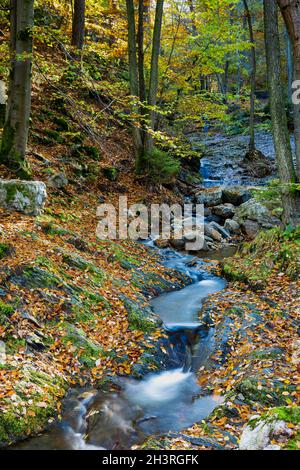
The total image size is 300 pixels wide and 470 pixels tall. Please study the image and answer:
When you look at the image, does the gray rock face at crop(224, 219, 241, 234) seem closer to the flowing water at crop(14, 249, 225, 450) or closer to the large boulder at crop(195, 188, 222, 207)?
the large boulder at crop(195, 188, 222, 207)

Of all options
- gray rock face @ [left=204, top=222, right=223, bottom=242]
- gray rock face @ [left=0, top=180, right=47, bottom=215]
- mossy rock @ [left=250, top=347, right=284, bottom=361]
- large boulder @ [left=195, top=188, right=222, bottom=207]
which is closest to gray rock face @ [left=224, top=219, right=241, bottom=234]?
gray rock face @ [left=204, top=222, right=223, bottom=242]

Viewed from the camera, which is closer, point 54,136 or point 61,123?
point 54,136

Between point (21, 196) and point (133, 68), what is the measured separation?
7801 mm

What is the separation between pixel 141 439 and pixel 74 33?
47.1 ft

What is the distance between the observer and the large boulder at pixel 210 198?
15320 millimetres

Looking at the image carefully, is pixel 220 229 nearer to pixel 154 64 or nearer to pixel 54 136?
pixel 154 64

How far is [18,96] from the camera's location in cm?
848

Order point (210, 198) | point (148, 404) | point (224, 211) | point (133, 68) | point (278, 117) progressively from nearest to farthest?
point (148, 404) < point (278, 117) < point (133, 68) < point (224, 211) < point (210, 198)

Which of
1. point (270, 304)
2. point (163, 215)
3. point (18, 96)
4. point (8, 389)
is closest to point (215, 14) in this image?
point (163, 215)

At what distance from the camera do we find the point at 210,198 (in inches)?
609

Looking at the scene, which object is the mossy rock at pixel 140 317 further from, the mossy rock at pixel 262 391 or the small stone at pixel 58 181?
the small stone at pixel 58 181

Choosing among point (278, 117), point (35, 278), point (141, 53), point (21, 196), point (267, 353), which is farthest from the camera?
point (141, 53)

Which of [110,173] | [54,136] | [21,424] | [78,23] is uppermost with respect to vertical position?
[78,23]

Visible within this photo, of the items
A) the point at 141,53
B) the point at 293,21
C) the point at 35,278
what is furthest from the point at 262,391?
the point at 141,53
